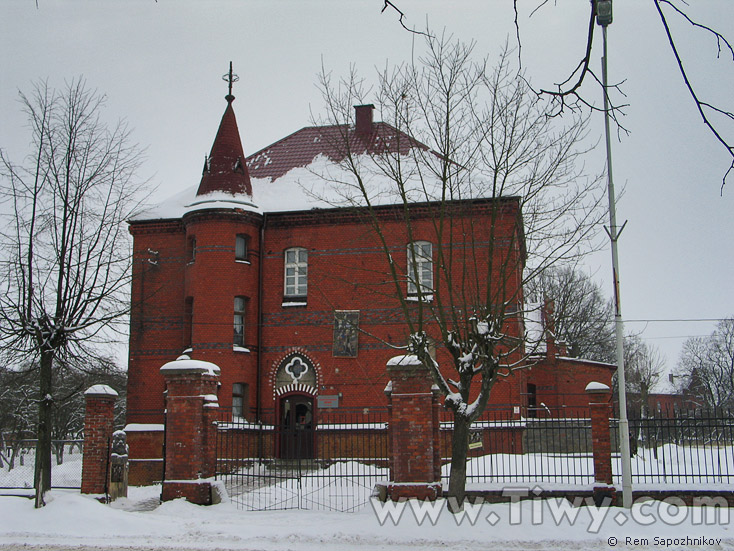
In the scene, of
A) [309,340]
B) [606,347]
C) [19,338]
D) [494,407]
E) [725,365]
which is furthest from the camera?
[725,365]

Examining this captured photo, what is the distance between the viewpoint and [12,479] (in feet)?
83.1

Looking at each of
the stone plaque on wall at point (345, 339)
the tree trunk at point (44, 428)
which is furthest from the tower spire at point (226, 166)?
the tree trunk at point (44, 428)

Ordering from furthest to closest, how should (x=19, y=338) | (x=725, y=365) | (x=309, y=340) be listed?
(x=725, y=365) < (x=309, y=340) < (x=19, y=338)

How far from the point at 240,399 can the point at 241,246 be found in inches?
214

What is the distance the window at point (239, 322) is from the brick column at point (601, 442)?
14.3 m

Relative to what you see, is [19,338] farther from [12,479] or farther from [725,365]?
[725,365]

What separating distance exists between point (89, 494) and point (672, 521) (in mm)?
10293

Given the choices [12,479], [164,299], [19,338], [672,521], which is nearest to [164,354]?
[164,299]

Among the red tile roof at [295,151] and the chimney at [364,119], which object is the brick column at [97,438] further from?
the chimney at [364,119]

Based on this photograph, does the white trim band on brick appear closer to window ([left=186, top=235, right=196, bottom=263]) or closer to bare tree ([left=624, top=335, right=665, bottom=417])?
window ([left=186, top=235, right=196, bottom=263])

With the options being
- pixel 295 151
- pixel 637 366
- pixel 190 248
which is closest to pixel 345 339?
pixel 190 248

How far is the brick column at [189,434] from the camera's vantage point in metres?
12.7

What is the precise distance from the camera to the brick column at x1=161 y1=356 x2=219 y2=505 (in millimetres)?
12742

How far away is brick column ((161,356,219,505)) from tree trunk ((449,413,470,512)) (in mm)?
4630
